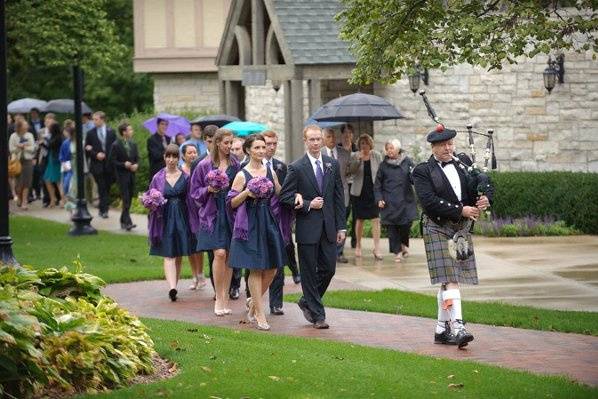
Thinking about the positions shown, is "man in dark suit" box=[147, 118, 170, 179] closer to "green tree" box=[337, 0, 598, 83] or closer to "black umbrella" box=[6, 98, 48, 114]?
"green tree" box=[337, 0, 598, 83]

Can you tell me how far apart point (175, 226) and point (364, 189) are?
4.40 metres

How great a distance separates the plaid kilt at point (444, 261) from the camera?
12.6 metres

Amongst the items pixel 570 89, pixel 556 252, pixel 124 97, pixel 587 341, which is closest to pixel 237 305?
pixel 587 341

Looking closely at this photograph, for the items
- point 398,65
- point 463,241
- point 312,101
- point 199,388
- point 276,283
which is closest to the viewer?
point 199,388

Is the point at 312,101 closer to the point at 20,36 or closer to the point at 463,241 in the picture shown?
the point at 20,36

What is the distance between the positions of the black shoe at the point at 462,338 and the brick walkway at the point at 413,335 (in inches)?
2.8

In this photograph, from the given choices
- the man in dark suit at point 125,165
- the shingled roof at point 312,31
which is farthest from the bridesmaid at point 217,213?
the man in dark suit at point 125,165

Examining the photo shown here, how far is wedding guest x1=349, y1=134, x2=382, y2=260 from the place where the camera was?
19.8 m

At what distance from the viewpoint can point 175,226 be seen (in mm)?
16156

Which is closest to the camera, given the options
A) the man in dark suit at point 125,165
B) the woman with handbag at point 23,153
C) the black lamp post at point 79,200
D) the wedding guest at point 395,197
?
the wedding guest at point 395,197

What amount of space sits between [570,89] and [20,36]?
9930 mm

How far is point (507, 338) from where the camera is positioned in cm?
1299

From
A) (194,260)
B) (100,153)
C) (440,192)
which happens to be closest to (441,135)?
(440,192)

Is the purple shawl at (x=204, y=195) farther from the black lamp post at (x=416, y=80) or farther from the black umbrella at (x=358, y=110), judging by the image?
the black lamp post at (x=416, y=80)
